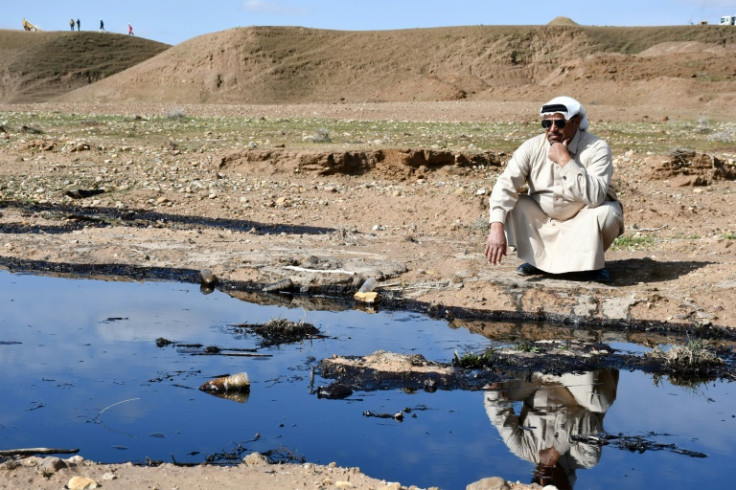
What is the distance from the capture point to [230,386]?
5180mm

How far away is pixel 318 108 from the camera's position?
104ft

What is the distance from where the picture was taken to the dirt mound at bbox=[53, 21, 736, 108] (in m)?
41.0

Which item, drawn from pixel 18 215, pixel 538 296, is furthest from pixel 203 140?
pixel 538 296

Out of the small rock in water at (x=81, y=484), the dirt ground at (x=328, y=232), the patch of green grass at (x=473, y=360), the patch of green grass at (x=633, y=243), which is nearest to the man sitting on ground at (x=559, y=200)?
the dirt ground at (x=328, y=232)

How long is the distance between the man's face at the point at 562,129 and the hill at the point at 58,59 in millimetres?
55212

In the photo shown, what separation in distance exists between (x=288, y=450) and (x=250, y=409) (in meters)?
0.66

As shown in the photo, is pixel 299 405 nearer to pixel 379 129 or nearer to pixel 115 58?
pixel 379 129

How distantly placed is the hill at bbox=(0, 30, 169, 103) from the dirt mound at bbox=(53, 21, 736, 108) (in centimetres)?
819

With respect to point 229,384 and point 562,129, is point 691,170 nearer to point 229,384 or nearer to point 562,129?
point 562,129

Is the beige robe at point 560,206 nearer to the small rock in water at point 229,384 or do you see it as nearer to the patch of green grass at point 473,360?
the patch of green grass at point 473,360

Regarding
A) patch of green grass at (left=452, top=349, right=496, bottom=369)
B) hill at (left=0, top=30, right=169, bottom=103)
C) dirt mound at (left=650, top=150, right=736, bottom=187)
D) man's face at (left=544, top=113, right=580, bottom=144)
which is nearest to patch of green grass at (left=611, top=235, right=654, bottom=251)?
man's face at (left=544, top=113, right=580, bottom=144)

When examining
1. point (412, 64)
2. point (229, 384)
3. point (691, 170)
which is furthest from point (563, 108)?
point (412, 64)

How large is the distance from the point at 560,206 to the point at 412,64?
4420 centimetres

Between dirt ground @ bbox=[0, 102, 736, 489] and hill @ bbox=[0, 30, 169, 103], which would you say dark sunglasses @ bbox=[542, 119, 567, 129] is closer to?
dirt ground @ bbox=[0, 102, 736, 489]
